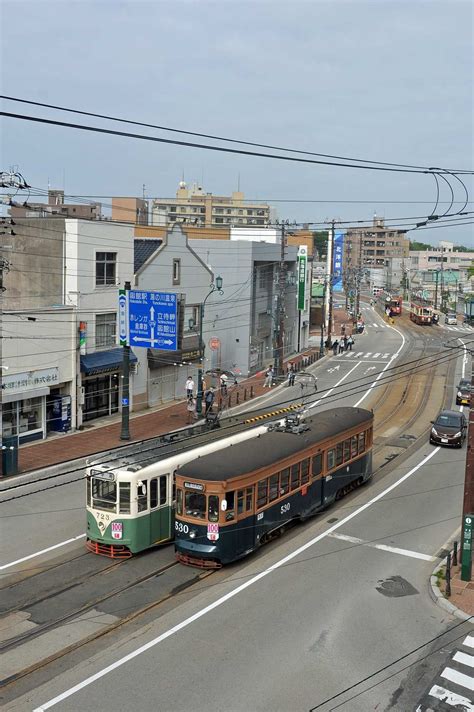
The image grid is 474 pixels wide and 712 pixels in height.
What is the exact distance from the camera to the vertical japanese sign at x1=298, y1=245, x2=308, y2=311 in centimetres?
6519

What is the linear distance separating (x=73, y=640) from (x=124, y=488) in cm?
452

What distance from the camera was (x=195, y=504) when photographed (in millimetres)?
17547

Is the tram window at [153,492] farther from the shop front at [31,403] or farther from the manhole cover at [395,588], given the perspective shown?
the shop front at [31,403]

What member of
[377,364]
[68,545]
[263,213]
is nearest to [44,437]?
[68,545]

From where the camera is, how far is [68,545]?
19562 mm

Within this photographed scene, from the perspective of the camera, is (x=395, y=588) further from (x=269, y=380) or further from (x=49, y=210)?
(x=49, y=210)

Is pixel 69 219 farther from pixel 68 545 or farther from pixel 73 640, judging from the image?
pixel 73 640

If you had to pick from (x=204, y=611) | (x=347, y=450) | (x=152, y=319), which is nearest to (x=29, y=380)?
(x=152, y=319)

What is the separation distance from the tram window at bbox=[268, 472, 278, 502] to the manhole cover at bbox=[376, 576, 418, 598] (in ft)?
11.4

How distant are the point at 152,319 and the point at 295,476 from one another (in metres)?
14.1

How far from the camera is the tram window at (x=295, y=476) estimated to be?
2002 cm

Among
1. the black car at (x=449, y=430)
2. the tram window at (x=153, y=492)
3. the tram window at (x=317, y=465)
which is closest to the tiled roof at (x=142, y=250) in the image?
the black car at (x=449, y=430)

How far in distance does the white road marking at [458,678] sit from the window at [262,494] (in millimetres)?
6442

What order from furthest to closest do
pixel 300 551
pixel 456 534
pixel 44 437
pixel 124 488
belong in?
pixel 44 437
pixel 456 534
pixel 300 551
pixel 124 488
